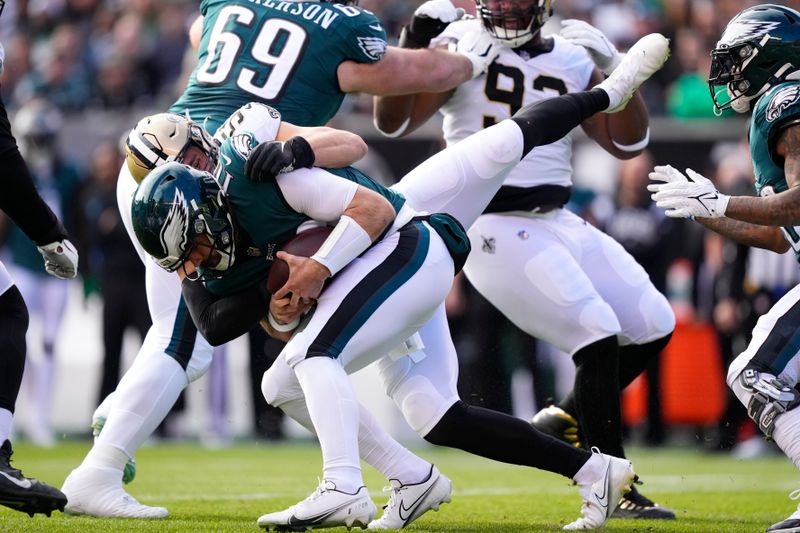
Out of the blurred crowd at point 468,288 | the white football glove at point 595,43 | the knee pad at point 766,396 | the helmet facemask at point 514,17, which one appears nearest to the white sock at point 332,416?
the knee pad at point 766,396

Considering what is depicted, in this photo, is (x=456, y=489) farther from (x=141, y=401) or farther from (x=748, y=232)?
(x=748, y=232)

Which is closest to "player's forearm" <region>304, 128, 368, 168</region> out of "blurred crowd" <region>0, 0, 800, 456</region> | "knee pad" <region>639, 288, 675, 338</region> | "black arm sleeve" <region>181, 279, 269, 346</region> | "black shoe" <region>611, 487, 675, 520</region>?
"black arm sleeve" <region>181, 279, 269, 346</region>

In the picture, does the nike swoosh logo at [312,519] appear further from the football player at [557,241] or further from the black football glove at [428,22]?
the black football glove at [428,22]

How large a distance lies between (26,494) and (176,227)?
0.99m

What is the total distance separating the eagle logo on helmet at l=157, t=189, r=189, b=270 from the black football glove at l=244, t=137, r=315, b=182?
0.23 m

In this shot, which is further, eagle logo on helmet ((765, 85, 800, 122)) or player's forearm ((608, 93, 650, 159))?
player's forearm ((608, 93, 650, 159))

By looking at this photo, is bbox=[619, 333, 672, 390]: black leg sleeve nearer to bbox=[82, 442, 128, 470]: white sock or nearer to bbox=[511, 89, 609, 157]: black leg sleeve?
bbox=[511, 89, 609, 157]: black leg sleeve

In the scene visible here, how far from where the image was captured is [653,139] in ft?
32.6

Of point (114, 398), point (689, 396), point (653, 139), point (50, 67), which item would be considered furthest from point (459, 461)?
point (50, 67)

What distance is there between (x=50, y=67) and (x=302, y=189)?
8.25m

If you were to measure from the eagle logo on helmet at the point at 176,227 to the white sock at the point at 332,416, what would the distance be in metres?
0.52

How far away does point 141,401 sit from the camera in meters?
4.72

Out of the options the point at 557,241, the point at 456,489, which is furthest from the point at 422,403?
the point at 456,489

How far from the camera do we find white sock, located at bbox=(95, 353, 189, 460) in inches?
186
